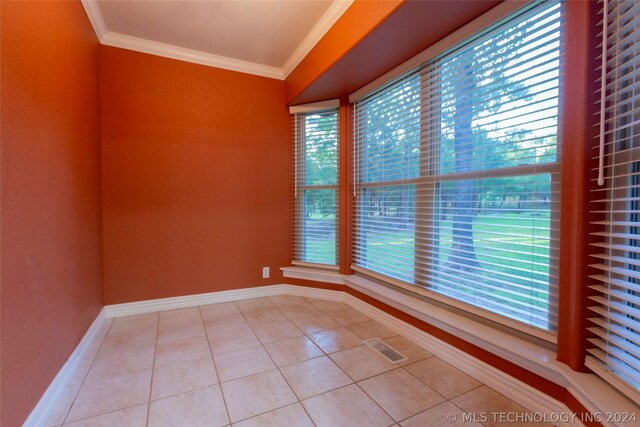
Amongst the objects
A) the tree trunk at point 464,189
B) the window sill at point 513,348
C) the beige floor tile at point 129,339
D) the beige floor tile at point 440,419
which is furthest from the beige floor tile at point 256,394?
the tree trunk at point 464,189

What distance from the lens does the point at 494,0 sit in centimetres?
156

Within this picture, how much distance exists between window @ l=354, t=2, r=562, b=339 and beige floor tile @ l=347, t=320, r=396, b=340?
1.45 ft

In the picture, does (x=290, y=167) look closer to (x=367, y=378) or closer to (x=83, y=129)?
(x=83, y=129)

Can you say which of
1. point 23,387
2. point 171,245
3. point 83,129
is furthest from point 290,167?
point 23,387

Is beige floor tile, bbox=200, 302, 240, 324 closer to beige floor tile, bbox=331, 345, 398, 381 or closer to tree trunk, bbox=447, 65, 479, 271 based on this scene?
A: beige floor tile, bbox=331, 345, 398, 381

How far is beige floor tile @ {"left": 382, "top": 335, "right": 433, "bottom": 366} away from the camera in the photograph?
1.98 meters

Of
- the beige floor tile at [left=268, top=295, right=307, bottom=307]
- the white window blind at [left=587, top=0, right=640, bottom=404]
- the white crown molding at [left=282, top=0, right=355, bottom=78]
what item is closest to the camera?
the white window blind at [left=587, top=0, right=640, bottom=404]

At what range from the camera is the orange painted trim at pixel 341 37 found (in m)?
A: 1.75

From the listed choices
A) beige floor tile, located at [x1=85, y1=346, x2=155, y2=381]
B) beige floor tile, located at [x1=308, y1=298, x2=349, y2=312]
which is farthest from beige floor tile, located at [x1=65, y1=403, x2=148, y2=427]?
beige floor tile, located at [x1=308, y1=298, x2=349, y2=312]

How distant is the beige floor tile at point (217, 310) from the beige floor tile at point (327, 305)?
0.82 meters

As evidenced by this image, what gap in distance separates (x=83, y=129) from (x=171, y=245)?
1257 millimetres

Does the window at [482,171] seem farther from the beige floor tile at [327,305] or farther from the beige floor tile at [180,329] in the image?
the beige floor tile at [180,329]

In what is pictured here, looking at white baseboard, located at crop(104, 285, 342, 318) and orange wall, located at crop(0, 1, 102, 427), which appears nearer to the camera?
orange wall, located at crop(0, 1, 102, 427)

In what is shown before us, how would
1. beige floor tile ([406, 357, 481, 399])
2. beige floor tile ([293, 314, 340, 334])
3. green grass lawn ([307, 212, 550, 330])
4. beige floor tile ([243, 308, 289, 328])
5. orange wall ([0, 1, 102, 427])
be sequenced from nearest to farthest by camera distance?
1. orange wall ([0, 1, 102, 427])
2. green grass lawn ([307, 212, 550, 330])
3. beige floor tile ([406, 357, 481, 399])
4. beige floor tile ([293, 314, 340, 334])
5. beige floor tile ([243, 308, 289, 328])
